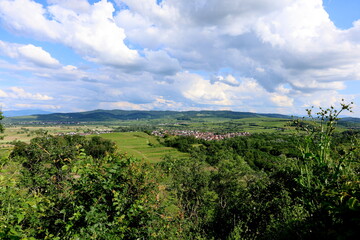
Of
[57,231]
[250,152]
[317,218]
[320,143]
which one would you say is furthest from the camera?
[250,152]

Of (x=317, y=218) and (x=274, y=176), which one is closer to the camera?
(x=317, y=218)

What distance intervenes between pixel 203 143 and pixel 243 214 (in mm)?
131223

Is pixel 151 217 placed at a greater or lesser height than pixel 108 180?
lesser

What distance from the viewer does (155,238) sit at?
6262 millimetres

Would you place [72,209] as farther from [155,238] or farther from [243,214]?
[243,214]

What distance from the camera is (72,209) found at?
5.82 meters

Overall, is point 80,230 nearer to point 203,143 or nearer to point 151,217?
point 151,217

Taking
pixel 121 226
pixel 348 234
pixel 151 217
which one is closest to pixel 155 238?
pixel 151 217

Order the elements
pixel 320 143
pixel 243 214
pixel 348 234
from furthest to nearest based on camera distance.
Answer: pixel 243 214 → pixel 320 143 → pixel 348 234

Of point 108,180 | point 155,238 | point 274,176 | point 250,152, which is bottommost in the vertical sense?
point 250,152

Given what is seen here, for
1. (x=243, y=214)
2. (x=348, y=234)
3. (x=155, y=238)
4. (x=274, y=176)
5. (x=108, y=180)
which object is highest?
(x=348, y=234)

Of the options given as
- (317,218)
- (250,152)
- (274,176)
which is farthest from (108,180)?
(250,152)

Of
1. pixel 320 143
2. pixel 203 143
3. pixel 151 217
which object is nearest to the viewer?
pixel 320 143

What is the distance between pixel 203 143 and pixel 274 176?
423ft
